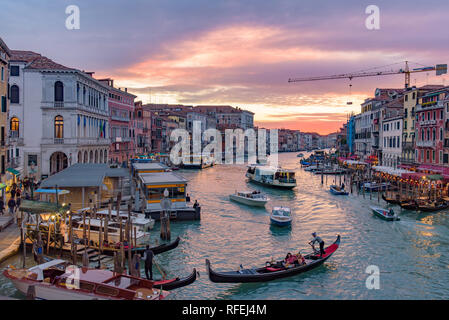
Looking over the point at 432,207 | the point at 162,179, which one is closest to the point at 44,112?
the point at 162,179

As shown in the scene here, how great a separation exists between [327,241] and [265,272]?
6485mm

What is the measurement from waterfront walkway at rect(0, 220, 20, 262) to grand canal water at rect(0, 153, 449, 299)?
13.0 inches

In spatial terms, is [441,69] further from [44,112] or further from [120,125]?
[44,112]

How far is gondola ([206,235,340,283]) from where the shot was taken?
519 inches

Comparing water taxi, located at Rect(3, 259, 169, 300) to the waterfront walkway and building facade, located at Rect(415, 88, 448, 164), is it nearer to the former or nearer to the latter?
the waterfront walkway

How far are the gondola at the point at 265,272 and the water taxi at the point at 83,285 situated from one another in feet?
8.54

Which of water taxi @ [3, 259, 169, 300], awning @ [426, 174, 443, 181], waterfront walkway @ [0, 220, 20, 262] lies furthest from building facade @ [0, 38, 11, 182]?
awning @ [426, 174, 443, 181]

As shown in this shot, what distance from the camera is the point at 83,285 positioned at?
10469 millimetres

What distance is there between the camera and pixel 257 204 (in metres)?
28.8

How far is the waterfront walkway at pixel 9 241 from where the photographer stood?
14.5 m

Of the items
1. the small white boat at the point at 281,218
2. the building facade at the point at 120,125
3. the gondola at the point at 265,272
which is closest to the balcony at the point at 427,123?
the small white boat at the point at 281,218

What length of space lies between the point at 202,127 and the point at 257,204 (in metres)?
81.1
